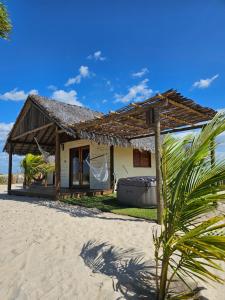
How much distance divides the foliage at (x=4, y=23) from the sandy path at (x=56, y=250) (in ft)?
12.6

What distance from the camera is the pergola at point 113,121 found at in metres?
5.95

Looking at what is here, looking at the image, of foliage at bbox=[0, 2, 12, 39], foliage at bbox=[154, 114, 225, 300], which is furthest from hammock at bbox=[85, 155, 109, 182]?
foliage at bbox=[154, 114, 225, 300]

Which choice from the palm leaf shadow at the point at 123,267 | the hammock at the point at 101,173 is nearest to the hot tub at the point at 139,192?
the hammock at the point at 101,173

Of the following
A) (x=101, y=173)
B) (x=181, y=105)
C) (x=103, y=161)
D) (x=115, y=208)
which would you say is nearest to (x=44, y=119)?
(x=103, y=161)

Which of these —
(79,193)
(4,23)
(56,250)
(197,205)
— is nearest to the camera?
(197,205)

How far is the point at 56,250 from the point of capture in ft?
12.4

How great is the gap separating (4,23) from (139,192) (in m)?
5.39

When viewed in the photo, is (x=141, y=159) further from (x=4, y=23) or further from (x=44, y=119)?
(x=4, y=23)

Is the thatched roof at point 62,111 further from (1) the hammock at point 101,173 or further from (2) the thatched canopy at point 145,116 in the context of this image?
(1) the hammock at point 101,173

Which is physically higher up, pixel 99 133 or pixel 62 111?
pixel 62 111

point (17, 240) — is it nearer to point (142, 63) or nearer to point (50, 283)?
point (50, 283)

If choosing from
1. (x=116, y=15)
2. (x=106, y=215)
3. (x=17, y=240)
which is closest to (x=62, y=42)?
(x=116, y=15)

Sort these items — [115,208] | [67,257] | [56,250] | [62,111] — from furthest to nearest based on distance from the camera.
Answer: [62,111] < [115,208] < [56,250] < [67,257]

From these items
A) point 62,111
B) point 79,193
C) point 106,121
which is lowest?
point 79,193
